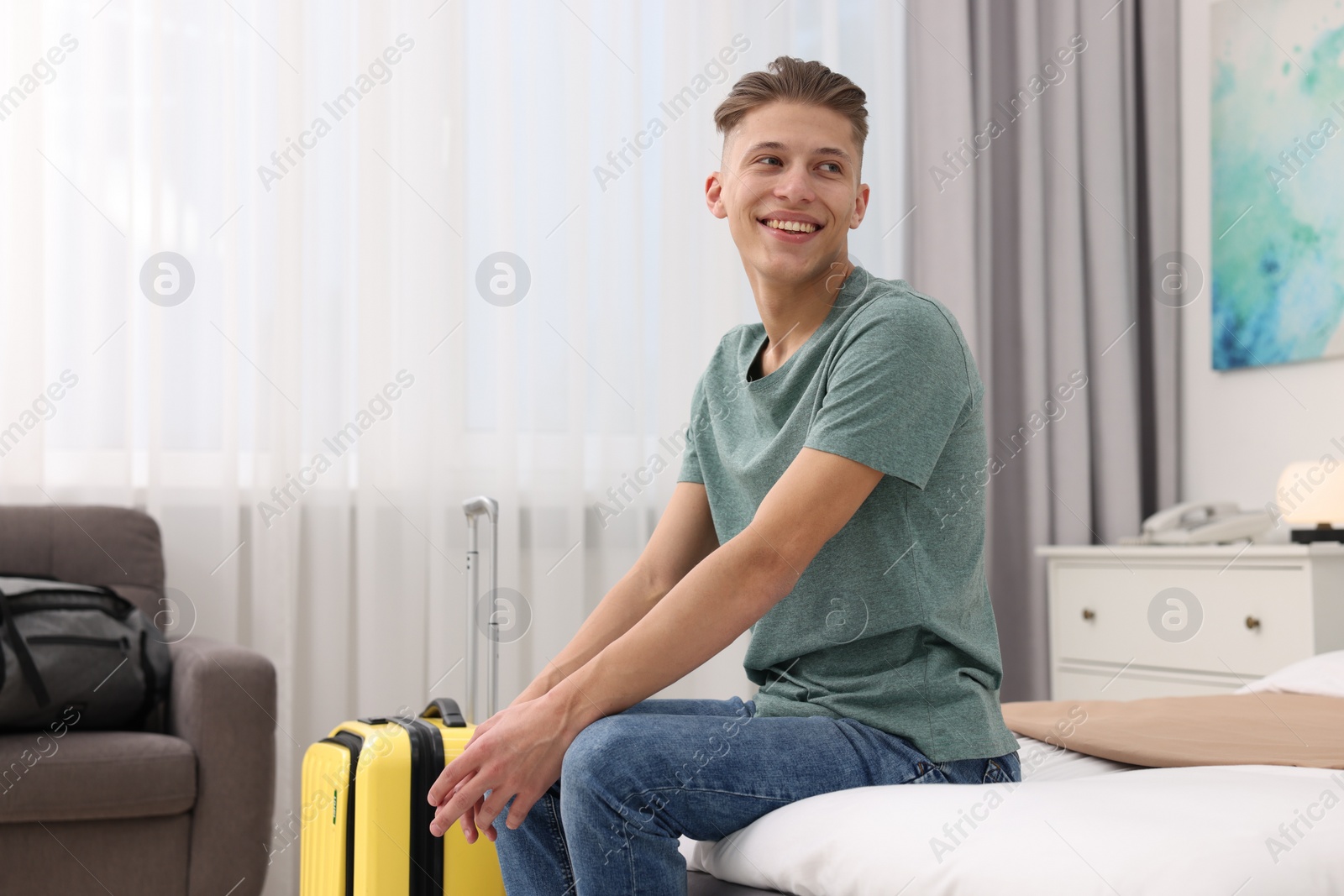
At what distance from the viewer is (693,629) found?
1061 millimetres

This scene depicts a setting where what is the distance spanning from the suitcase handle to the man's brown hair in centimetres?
87

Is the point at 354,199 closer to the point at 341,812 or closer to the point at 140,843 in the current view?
the point at 140,843

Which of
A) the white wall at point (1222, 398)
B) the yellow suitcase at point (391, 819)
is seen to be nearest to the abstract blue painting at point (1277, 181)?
the white wall at point (1222, 398)

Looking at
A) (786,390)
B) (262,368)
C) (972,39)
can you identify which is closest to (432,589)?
(262,368)

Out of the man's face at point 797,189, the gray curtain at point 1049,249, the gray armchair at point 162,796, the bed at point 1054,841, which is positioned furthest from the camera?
the gray curtain at point 1049,249

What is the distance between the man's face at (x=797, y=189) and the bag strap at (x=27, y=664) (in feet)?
4.71

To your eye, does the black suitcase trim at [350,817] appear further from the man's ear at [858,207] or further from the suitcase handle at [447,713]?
the man's ear at [858,207]

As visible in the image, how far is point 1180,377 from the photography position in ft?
11.3

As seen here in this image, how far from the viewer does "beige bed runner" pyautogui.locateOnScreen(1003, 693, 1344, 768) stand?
4.24 feet

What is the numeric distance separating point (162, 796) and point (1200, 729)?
1.58 meters

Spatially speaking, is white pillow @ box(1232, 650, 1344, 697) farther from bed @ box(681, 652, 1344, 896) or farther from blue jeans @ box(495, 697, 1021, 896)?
blue jeans @ box(495, 697, 1021, 896)

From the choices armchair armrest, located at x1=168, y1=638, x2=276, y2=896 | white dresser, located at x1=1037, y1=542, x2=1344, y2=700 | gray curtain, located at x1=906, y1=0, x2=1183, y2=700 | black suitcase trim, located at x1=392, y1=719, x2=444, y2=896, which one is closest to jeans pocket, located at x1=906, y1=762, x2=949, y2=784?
black suitcase trim, located at x1=392, y1=719, x2=444, y2=896

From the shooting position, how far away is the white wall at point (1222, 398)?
3000 mm

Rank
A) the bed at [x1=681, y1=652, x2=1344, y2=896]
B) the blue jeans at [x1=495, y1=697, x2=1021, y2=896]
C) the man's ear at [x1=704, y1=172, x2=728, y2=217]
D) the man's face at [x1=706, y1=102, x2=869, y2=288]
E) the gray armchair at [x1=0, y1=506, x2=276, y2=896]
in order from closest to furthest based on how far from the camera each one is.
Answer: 1. the bed at [x1=681, y1=652, x2=1344, y2=896]
2. the blue jeans at [x1=495, y1=697, x2=1021, y2=896]
3. the man's face at [x1=706, y1=102, x2=869, y2=288]
4. the man's ear at [x1=704, y1=172, x2=728, y2=217]
5. the gray armchair at [x1=0, y1=506, x2=276, y2=896]
